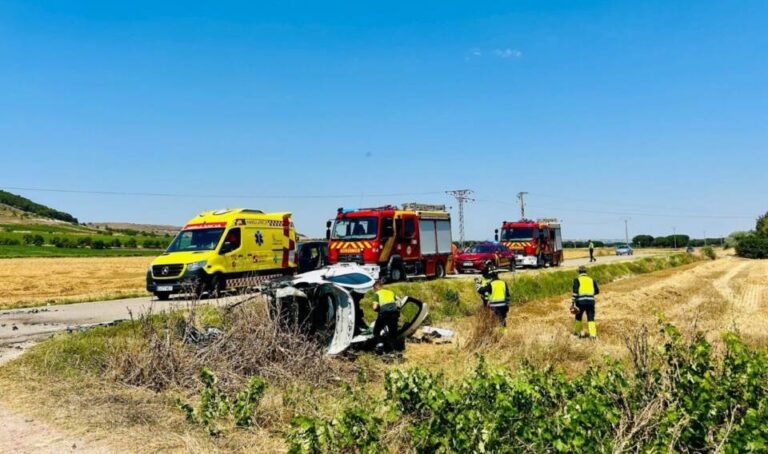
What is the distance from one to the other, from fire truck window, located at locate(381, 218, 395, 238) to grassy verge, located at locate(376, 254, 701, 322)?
179cm

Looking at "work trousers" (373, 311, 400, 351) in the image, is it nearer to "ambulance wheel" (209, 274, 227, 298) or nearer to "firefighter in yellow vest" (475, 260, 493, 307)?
"firefighter in yellow vest" (475, 260, 493, 307)

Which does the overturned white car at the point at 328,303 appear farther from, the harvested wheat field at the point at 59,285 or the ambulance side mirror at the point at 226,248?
the harvested wheat field at the point at 59,285

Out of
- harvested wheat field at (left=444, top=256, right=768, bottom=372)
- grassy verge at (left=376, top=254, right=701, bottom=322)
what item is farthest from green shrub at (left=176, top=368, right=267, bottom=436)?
grassy verge at (left=376, top=254, right=701, bottom=322)

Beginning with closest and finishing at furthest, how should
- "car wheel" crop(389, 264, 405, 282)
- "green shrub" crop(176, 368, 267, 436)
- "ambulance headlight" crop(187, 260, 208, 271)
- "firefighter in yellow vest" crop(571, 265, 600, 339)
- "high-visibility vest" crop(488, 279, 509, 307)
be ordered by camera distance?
"green shrub" crop(176, 368, 267, 436) < "high-visibility vest" crop(488, 279, 509, 307) < "firefighter in yellow vest" crop(571, 265, 600, 339) < "ambulance headlight" crop(187, 260, 208, 271) < "car wheel" crop(389, 264, 405, 282)

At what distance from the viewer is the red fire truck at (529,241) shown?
107 feet

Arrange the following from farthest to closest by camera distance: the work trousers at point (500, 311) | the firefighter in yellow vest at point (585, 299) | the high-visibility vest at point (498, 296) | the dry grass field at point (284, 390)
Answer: the firefighter in yellow vest at point (585, 299)
the high-visibility vest at point (498, 296)
the work trousers at point (500, 311)
the dry grass field at point (284, 390)

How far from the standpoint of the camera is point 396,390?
5.66m

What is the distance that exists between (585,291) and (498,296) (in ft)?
6.82

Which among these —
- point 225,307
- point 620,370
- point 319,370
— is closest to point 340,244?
point 225,307

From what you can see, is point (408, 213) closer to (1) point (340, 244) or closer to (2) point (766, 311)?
(1) point (340, 244)

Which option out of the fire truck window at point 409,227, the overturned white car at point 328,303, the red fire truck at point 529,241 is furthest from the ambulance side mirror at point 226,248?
the red fire truck at point 529,241

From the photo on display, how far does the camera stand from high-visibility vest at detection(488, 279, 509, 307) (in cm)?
1233

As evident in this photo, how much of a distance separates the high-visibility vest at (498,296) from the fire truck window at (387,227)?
764 centimetres

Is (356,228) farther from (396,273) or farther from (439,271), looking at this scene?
(439,271)
